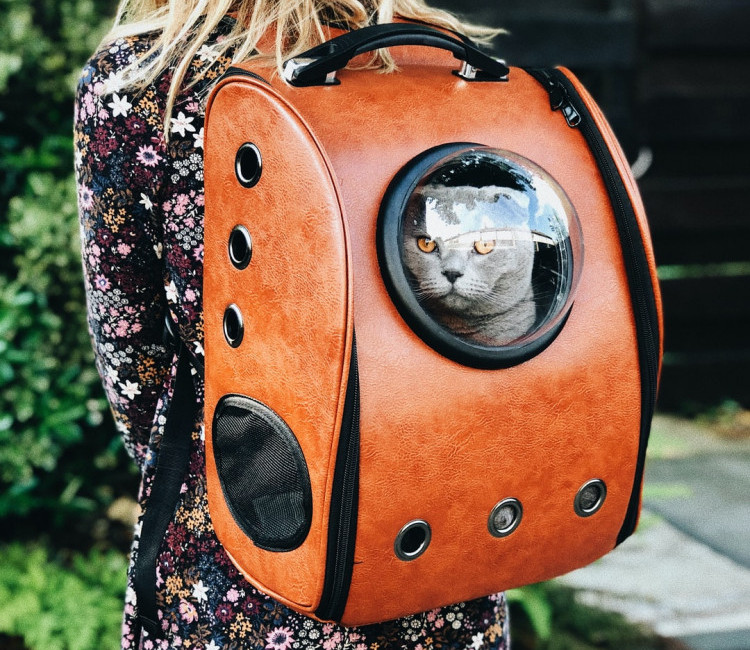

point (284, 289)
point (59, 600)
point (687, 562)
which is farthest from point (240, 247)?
point (687, 562)

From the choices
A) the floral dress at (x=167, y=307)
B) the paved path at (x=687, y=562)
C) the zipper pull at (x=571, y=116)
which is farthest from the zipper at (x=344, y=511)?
the paved path at (x=687, y=562)

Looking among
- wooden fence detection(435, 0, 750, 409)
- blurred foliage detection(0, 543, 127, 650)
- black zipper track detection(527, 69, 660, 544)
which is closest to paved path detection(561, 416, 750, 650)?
wooden fence detection(435, 0, 750, 409)

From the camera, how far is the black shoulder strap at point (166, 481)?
1207mm

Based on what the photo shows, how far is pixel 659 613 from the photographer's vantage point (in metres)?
2.92

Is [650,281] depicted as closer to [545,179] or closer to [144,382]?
[545,179]

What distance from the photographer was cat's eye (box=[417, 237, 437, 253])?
93 cm

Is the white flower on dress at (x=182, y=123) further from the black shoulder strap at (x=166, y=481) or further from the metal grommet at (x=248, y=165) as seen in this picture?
the black shoulder strap at (x=166, y=481)

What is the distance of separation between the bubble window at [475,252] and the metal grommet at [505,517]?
0.18m

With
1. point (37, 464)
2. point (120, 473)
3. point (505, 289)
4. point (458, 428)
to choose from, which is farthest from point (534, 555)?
point (120, 473)

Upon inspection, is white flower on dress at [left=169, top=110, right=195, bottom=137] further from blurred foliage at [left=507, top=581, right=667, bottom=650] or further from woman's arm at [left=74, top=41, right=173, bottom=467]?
blurred foliage at [left=507, top=581, right=667, bottom=650]

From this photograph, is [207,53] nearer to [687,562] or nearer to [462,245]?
[462,245]

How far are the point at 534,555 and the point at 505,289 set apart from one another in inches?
13.7

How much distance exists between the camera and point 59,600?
2357 mm

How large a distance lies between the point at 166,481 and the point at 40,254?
1.48 meters
